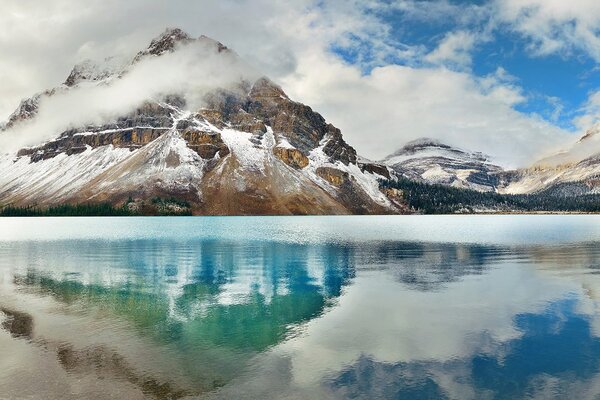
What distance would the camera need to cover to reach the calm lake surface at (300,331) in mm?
22469

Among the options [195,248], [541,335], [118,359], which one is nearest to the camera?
[118,359]

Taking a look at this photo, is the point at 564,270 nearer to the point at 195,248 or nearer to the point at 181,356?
the point at 181,356

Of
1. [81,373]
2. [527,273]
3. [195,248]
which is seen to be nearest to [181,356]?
[81,373]

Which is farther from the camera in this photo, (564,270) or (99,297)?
(564,270)

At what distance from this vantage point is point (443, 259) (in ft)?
235

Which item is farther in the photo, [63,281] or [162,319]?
[63,281]

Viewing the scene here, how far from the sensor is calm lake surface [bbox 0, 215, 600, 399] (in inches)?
885

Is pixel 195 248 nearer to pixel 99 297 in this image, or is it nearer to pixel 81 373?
pixel 99 297

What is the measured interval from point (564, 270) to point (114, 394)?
54754mm

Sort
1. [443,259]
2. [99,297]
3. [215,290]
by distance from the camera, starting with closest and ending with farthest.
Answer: [99,297] < [215,290] < [443,259]

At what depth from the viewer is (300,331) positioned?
31734 mm

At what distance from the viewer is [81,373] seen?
2359 centimetres

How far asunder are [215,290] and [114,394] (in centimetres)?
2520

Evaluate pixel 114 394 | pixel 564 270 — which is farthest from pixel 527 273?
pixel 114 394
